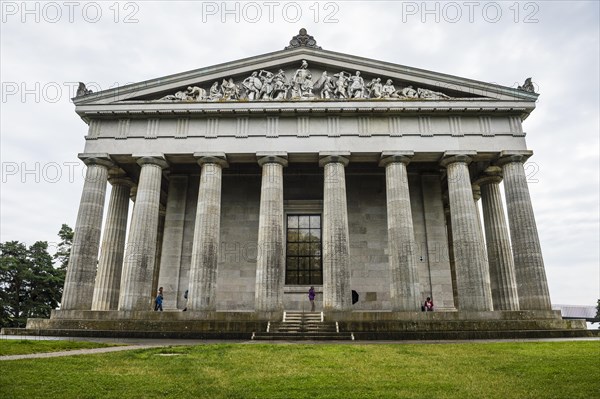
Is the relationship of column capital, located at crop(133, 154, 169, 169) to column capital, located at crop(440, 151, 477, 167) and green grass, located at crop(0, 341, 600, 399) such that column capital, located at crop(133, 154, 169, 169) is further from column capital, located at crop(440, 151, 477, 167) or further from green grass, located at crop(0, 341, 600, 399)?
column capital, located at crop(440, 151, 477, 167)

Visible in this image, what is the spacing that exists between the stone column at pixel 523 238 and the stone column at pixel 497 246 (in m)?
2.84

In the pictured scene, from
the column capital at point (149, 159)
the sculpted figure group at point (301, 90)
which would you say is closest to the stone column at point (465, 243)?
the sculpted figure group at point (301, 90)

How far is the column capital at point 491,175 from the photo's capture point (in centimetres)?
3164

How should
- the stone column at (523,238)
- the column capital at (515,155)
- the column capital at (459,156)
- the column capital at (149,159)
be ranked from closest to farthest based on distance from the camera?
1. the stone column at (523,238)
2. the column capital at (515,155)
3. the column capital at (459,156)
4. the column capital at (149,159)

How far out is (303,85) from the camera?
30.2 m

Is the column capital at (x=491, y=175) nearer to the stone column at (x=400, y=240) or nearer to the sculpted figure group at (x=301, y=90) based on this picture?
the sculpted figure group at (x=301, y=90)

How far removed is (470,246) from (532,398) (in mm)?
19026

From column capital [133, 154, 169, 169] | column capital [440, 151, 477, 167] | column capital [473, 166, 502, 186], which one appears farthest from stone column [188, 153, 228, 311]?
column capital [473, 166, 502, 186]

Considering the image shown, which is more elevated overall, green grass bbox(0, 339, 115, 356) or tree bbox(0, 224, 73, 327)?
tree bbox(0, 224, 73, 327)

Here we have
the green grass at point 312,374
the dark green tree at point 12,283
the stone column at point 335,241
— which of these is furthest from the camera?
the dark green tree at point 12,283

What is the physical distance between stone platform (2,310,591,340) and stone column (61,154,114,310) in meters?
1.71

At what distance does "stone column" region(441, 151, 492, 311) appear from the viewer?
25844mm

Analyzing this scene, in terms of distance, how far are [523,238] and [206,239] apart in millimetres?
19966

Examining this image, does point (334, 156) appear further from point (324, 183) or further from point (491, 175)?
point (491, 175)
